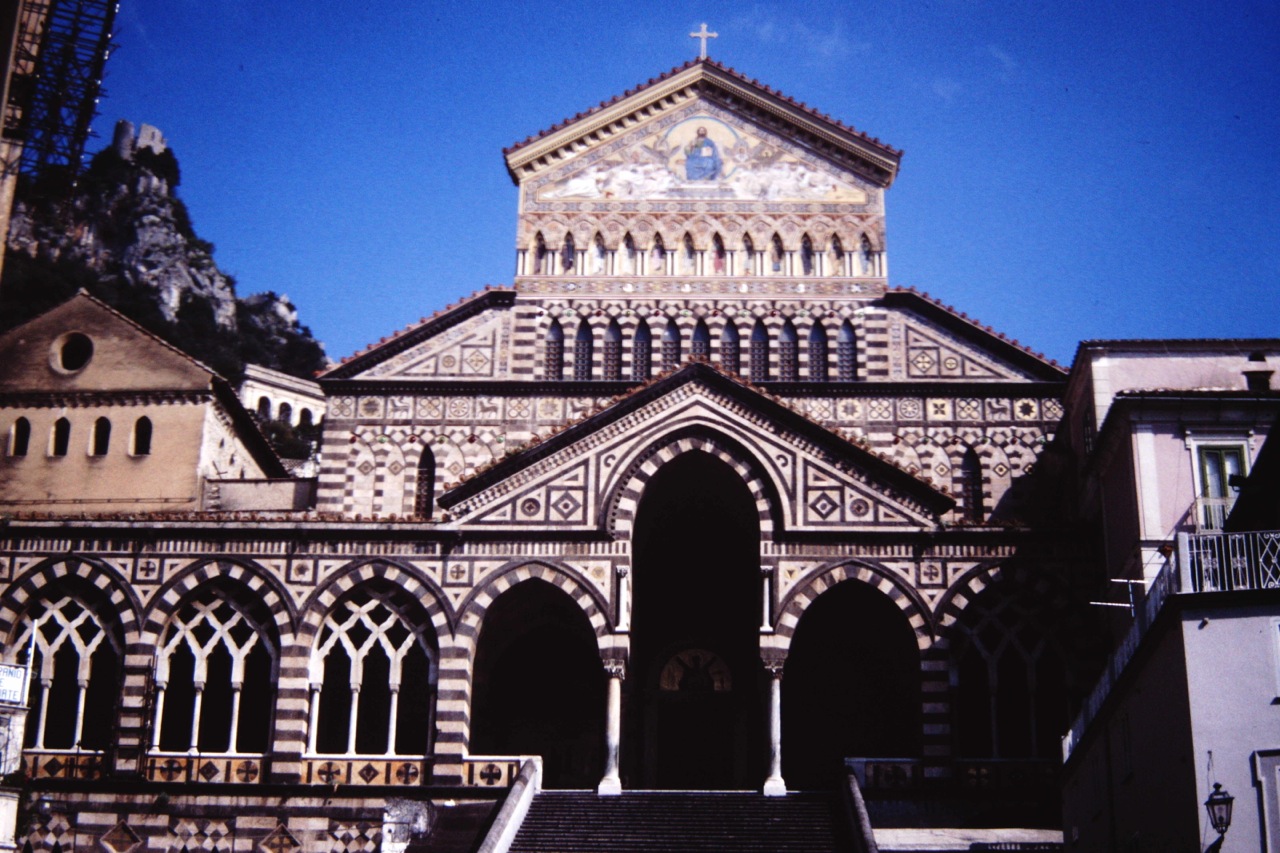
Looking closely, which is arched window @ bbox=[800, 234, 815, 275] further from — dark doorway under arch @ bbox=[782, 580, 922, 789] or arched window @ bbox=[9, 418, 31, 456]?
arched window @ bbox=[9, 418, 31, 456]

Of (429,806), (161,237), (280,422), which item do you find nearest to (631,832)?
(429,806)

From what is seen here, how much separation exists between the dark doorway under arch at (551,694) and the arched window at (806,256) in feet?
41.0

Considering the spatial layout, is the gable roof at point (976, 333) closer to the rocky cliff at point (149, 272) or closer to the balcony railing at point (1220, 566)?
the balcony railing at point (1220, 566)

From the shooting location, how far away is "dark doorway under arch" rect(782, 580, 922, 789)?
34375mm

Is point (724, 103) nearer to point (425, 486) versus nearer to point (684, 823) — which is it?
point (425, 486)

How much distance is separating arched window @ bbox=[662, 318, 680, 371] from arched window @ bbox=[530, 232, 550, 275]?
3634 millimetres

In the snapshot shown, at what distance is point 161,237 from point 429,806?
72.0 metres

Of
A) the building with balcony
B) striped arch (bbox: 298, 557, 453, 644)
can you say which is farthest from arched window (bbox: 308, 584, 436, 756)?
the building with balcony

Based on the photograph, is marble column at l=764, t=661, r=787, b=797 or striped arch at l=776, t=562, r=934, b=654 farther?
striped arch at l=776, t=562, r=934, b=654

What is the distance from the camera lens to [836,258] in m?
42.6

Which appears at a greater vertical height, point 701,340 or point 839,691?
point 701,340

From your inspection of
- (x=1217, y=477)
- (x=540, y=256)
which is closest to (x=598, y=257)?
(x=540, y=256)

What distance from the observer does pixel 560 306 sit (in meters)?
42.1

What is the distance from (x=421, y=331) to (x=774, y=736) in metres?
15.6
